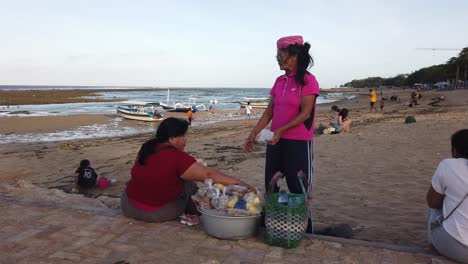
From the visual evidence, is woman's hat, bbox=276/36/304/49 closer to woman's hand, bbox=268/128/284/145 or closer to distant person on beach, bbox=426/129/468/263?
woman's hand, bbox=268/128/284/145

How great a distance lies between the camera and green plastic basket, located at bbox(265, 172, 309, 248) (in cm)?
312

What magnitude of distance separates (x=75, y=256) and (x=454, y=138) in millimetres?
3167

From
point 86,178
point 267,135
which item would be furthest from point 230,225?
point 86,178

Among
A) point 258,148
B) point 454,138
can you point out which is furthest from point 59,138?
point 454,138

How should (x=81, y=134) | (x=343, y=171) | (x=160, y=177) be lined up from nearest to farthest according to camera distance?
(x=160, y=177), (x=343, y=171), (x=81, y=134)

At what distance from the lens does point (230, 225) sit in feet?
10.8

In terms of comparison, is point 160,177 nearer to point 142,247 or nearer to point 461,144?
point 142,247

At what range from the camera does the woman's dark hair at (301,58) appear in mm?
3285

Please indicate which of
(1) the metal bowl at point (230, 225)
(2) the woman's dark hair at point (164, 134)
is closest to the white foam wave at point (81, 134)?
(2) the woman's dark hair at point (164, 134)

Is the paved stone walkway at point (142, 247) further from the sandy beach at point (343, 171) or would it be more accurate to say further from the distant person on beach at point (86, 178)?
the distant person on beach at point (86, 178)

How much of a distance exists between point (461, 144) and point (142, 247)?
2.69 meters

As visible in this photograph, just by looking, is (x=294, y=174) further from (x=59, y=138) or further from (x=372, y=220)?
(x=59, y=138)

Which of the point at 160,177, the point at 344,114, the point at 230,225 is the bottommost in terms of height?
the point at 230,225

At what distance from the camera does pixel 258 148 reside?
10.4 m
